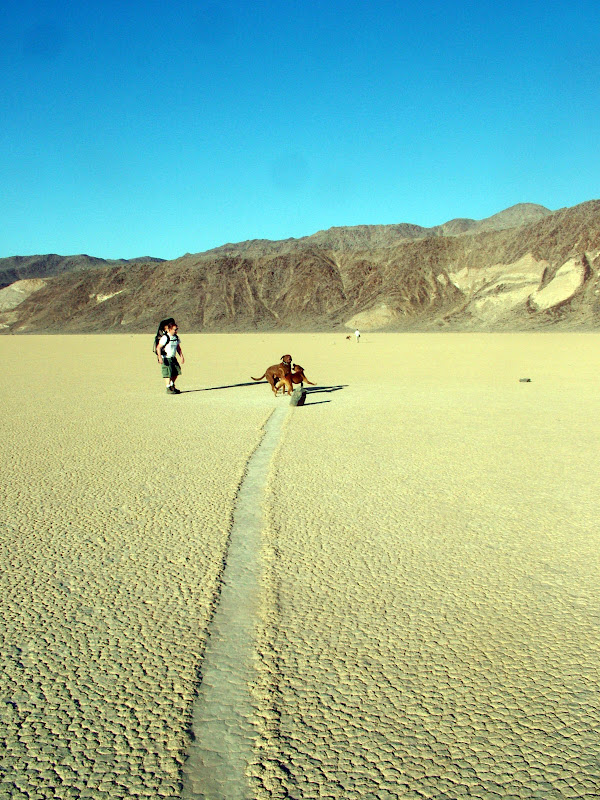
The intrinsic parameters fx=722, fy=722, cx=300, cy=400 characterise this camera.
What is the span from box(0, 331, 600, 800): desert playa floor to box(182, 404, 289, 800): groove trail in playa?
1.9 inches

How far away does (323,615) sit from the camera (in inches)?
167

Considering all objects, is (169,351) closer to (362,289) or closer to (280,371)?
(280,371)

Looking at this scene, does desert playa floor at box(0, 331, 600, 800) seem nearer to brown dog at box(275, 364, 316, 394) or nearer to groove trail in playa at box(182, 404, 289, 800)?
groove trail in playa at box(182, 404, 289, 800)

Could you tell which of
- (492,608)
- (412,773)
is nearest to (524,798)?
(412,773)

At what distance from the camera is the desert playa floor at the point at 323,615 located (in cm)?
290

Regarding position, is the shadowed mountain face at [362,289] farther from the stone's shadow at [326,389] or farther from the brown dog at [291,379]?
the brown dog at [291,379]

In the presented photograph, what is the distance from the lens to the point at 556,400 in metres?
14.6

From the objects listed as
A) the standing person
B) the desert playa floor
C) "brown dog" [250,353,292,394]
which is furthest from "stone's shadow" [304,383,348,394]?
the desert playa floor

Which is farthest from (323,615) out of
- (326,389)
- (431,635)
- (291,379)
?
(326,389)

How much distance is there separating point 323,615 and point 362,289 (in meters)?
106

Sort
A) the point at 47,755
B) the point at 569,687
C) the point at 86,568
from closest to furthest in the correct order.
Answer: the point at 47,755 → the point at 569,687 → the point at 86,568

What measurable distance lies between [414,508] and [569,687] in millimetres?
3151

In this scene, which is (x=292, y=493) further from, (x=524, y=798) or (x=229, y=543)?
(x=524, y=798)

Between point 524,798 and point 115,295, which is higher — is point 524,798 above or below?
below
